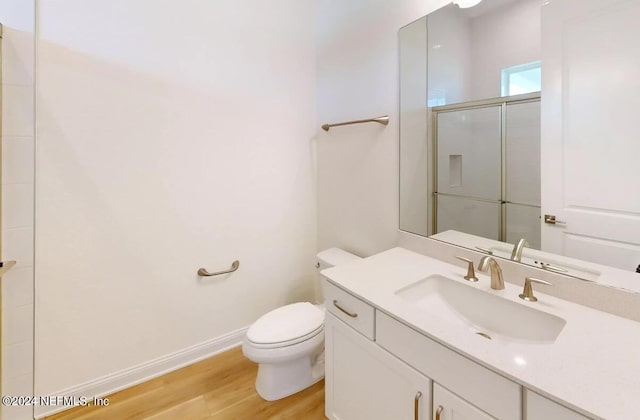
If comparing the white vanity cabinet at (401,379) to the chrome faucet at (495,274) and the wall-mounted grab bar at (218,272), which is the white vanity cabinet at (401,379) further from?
the wall-mounted grab bar at (218,272)

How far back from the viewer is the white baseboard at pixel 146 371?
1.52m

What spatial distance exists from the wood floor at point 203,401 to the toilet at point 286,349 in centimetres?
6

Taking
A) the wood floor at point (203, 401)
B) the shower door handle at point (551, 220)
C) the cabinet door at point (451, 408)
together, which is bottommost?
the wood floor at point (203, 401)

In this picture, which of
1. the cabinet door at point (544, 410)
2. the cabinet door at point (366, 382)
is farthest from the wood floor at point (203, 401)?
the cabinet door at point (544, 410)

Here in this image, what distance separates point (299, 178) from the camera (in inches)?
89.4

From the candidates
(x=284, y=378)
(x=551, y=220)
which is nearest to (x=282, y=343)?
(x=284, y=378)

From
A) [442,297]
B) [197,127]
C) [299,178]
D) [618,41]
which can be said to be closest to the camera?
[618,41]

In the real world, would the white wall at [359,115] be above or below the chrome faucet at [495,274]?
above

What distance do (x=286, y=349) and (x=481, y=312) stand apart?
0.94 m

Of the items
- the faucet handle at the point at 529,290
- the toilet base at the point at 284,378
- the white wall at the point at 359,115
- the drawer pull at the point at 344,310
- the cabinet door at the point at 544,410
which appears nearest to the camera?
the cabinet door at the point at 544,410

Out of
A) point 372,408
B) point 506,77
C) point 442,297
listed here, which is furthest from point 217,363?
point 506,77

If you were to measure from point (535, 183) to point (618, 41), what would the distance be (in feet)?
1.63

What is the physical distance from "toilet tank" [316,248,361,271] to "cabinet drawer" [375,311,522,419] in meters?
0.86

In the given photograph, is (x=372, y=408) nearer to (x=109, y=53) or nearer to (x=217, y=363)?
(x=217, y=363)
